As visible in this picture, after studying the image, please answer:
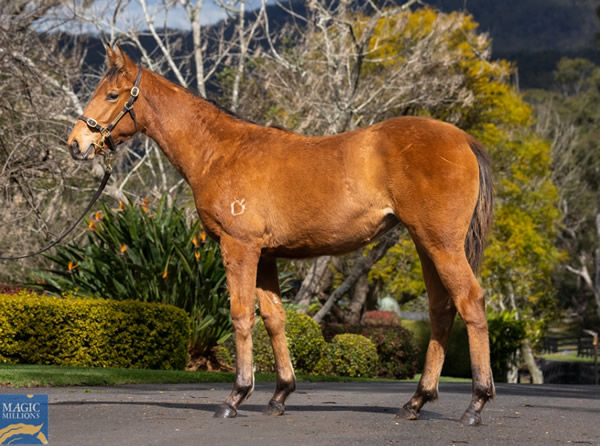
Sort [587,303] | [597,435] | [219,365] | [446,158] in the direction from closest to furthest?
[597,435], [446,158], [219,365], [587,303]

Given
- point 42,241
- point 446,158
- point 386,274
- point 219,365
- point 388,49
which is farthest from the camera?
point 386,274

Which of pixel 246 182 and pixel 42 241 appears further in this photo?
pixel 42 241

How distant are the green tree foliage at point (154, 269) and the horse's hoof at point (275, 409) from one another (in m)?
7.84

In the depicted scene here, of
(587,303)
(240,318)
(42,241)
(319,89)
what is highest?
(319,89)

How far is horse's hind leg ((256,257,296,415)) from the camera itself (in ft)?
22.9

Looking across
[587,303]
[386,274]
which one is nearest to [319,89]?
[386,274]

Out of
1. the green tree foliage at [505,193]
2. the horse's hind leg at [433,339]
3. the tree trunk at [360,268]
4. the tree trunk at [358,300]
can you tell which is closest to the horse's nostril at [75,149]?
the horse's hind leg at [433,339]

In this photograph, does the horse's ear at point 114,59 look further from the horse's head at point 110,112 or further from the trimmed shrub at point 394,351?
the trimmed shrub at point 394,351

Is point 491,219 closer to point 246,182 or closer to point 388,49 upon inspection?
point 246,182

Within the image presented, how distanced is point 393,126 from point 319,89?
17.6 m

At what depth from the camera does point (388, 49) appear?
A: 3028cm

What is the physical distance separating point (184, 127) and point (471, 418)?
3.59m

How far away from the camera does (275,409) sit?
6906 mm

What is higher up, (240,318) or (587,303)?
(240,318)
